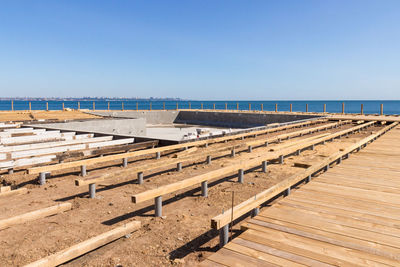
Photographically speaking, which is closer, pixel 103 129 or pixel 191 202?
pixel 191 202

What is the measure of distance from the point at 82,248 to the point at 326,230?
3.49 metres

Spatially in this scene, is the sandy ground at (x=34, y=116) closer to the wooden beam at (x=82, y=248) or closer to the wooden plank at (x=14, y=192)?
the wooden plank at (x=14, y=192)

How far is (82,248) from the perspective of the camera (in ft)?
13.3

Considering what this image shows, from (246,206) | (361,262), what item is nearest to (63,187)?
(246,206)

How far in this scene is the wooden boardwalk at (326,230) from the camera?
337cm

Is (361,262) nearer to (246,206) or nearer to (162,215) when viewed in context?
(246,206)

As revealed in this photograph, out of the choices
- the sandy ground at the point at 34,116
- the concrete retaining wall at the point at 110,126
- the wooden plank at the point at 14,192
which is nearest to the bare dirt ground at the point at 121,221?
the wooden plank at the point at 14,192

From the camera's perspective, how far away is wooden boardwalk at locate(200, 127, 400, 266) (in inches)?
133

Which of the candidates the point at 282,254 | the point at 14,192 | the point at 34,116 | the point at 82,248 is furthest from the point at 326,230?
the point at 34,116

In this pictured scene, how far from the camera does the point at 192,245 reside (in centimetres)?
480

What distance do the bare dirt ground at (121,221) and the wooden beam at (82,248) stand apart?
0.58ft

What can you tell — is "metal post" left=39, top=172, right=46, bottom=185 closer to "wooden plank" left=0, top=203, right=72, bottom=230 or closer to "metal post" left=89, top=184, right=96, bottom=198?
"metal post" left=89, top=184, right=96, bottom=198

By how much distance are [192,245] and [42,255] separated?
235cm

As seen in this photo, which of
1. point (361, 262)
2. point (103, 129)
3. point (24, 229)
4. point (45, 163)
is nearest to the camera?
point (361, 262)
